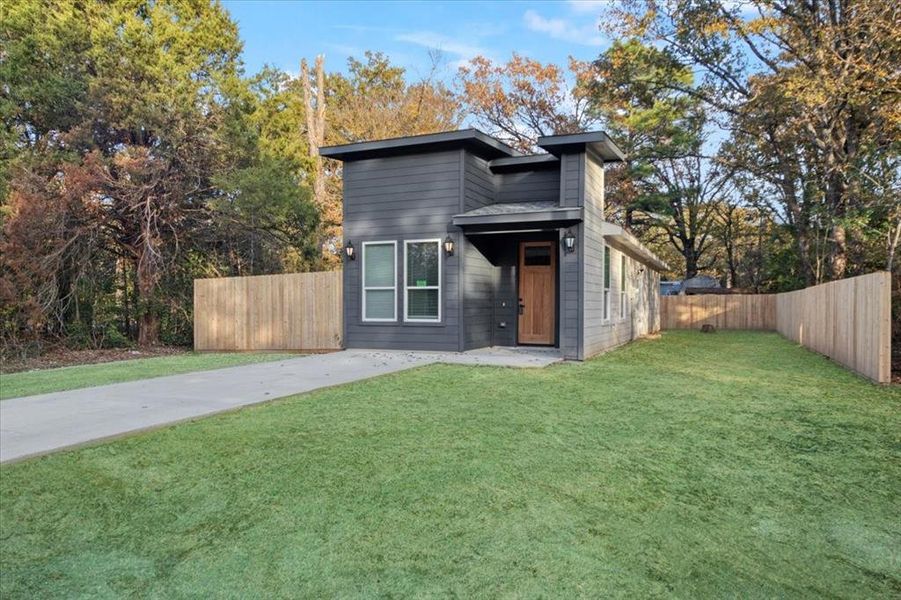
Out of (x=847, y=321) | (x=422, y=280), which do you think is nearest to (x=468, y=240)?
(x=422, y=280)

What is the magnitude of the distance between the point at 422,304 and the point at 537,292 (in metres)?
2.34

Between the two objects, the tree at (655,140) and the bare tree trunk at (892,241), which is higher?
the tree at (655,140)

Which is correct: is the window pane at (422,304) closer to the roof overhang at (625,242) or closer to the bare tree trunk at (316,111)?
the roof overhang at (625,242)

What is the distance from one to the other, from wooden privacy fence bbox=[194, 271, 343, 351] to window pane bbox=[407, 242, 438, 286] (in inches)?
68.9

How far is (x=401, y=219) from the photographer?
1012 centimetres

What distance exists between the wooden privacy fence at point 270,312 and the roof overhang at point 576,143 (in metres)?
4.78

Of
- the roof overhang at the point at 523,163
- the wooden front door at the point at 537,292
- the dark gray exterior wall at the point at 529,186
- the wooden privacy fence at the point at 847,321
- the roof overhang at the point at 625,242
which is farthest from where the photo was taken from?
the wooden front door at the point at 537,292

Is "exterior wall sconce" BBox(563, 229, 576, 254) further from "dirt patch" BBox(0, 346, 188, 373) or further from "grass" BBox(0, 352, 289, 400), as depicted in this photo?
"dirt patch" BBox(0, 346, 188, 373)

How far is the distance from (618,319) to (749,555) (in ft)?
32.9

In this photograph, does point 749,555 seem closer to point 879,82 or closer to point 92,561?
point 92,561

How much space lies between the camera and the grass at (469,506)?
2279mm

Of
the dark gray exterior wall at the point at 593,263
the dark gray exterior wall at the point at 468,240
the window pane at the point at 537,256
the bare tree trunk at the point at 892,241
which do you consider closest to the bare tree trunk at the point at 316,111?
the dark gray exterior wall at the point at 468,240

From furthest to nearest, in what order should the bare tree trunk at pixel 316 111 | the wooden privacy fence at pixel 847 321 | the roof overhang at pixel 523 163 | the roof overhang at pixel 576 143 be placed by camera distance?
the bare tree trunk at pixel 316 111 < the roof overhang at pixel 523 163 < the roof overhang at pixel 576 143 < the wooden privacy fence at pixel 847 321

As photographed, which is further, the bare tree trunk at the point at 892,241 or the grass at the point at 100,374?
the bare tree trunk at the point at 892,241
